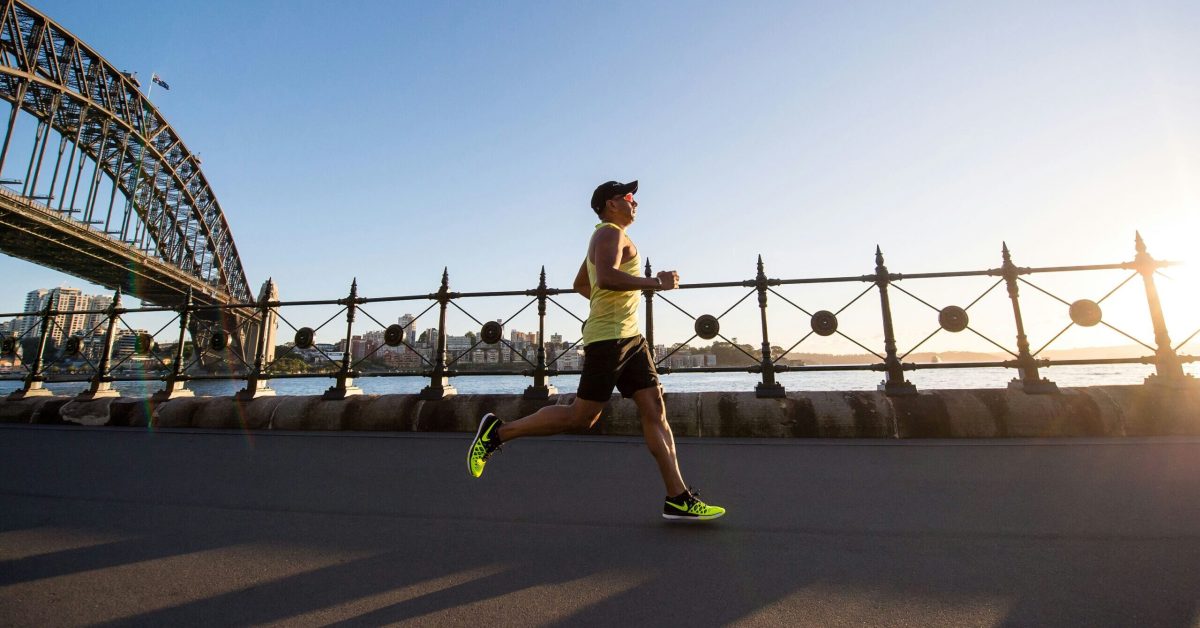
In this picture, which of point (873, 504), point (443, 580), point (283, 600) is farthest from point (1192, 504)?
point (283, 600)

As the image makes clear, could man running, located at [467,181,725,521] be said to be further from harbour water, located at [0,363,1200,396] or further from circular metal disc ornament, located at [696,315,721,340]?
harbour water, located at [0,363,1200,396]

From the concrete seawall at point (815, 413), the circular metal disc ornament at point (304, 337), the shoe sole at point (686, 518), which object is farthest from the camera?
the circular metal disc ornament at point (304, 337)

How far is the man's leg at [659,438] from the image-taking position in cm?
237

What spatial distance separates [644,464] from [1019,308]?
4289 mm

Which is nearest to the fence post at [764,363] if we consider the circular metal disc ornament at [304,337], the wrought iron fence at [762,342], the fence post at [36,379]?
the wrought iron fence at [762,342]

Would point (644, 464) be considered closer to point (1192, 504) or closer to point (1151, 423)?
point (1192, 504)

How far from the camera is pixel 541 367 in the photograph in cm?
546

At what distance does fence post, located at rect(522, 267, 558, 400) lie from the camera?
5.30m

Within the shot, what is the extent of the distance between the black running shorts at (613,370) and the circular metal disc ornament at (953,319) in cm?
450

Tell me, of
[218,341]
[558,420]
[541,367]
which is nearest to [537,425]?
[558,420]

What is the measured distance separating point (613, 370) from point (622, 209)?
0.93 m

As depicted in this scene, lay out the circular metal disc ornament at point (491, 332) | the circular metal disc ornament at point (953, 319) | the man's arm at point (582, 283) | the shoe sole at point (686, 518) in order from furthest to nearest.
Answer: the circular metal disc ornament at point (491, 332), the circular metal disc ornament at point (953, 319), the man's arm at point (582, 283), the shoe sole at point (686, 518)

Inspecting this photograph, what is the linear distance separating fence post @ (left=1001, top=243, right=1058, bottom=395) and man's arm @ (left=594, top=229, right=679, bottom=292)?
4248 millimetres

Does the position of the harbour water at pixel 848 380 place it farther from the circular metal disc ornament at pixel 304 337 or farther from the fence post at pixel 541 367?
the circular metal disc ornament at pixel 304 337
